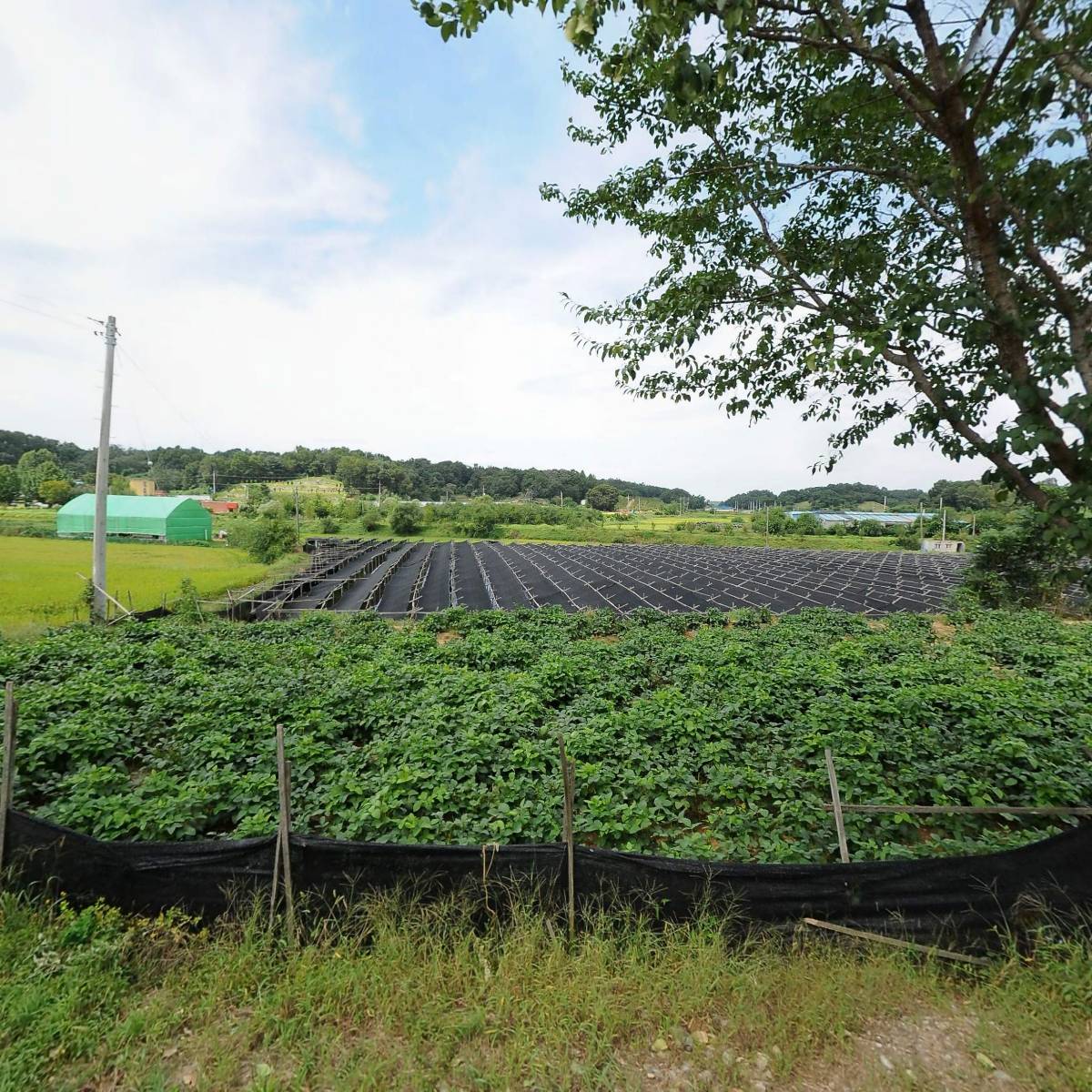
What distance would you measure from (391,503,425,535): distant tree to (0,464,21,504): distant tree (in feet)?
136

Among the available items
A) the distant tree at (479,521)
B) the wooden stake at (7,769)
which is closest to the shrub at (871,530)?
the distant tree at (479,521)

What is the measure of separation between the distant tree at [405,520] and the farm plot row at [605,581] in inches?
635

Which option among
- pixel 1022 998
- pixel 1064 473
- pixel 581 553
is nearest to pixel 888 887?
pixel 1022 998

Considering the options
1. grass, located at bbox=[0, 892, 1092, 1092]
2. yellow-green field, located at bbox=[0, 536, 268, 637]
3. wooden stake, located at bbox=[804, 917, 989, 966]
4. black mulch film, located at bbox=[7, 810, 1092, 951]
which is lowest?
yellow-green field, located at bbox=[0, 536, 268, 637]

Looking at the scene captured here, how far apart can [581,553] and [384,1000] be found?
35796 millimetres

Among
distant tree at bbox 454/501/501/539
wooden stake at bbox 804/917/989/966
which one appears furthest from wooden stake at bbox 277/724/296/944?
distant tree at bbox 454/501/501/539

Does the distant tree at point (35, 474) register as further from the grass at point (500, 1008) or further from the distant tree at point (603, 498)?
the grass at point (500, 1008)

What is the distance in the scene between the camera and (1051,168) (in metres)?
3.04

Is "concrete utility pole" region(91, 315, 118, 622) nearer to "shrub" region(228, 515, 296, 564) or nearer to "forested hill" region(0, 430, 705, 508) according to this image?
"shrub" region(228, 515, 296, 564)

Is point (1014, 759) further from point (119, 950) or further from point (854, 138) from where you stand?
point (119, 950)

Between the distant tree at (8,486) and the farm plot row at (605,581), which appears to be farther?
the distant tree at (8,486)

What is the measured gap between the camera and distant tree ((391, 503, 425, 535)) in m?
54.7

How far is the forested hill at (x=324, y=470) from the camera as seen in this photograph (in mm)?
80312

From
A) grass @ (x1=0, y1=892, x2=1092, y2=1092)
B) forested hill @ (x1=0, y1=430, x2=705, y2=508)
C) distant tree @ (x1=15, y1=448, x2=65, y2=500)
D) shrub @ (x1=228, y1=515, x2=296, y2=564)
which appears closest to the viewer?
grass @ (x1=0, y1=892, x2=1092, y2=1092)
